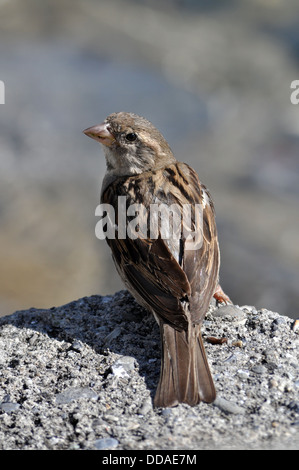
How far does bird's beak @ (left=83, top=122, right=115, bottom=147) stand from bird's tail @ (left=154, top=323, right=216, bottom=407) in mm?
1468

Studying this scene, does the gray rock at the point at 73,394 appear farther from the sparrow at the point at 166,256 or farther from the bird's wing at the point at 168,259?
the bird's wing at the point at 168,259

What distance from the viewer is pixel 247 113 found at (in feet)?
33.0

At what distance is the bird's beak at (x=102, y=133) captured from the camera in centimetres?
460

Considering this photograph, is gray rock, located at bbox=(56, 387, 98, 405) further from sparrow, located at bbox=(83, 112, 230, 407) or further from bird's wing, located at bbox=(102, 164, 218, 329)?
bird's wing, located at bbox=(102, 164, 218, 329)

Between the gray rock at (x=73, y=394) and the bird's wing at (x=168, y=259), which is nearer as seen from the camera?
the gray rock at (x=73, y=394)

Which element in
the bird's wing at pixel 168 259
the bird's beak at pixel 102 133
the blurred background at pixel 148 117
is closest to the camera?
the bird's wing at pixel 168 259

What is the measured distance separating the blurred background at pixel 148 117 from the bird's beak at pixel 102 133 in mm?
3477

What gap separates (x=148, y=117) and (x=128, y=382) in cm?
660

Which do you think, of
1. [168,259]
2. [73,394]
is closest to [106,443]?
[73,394]

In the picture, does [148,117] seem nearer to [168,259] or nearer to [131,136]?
[131,136]

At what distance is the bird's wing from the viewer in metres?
3.67

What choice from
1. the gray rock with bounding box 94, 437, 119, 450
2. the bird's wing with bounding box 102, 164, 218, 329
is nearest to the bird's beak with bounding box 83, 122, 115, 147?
the bird's wing with bounding box 102, 164, 218, 329

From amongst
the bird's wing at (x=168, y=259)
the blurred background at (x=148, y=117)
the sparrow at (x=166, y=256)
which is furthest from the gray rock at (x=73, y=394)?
the blurred background at (x=148, y=117)
